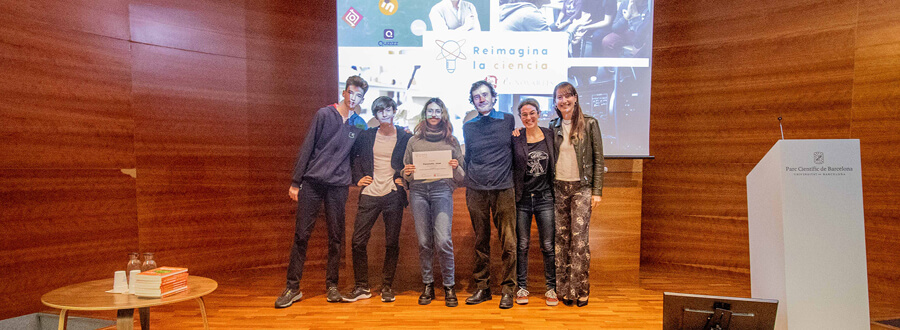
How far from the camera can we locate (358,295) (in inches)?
139


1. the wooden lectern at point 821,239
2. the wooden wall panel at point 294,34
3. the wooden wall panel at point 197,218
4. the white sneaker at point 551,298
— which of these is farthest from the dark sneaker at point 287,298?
the wooden lectern at point 821,239

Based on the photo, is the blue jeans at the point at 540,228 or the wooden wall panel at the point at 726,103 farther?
the wooden wall panel at the point at 726,103

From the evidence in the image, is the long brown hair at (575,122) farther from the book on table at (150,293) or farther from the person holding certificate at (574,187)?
the book on table at (150,293)

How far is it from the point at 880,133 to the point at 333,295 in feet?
14.3

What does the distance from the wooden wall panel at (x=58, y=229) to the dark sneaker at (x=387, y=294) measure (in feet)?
6.69

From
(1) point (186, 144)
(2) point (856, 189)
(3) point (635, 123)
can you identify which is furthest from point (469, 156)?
(1) point (186, 144)

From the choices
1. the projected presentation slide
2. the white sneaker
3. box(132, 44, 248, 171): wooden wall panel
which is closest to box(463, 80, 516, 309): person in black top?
the white sneaker

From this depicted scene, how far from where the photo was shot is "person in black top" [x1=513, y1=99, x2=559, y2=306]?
11.1ft

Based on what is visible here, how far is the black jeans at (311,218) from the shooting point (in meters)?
3.44

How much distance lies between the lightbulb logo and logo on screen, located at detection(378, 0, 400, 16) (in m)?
0.46

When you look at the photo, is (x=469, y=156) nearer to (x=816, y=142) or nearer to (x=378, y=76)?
(x=378, y=76)

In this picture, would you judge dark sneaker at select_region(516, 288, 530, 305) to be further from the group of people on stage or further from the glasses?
the glasses

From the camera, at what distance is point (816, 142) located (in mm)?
2086

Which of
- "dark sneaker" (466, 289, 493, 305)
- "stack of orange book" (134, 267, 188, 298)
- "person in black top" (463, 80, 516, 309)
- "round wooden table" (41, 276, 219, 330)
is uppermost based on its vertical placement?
"person in black top" (463, 80, 516, 309)
